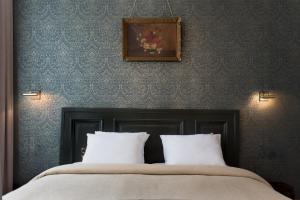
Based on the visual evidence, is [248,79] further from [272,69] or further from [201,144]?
[201,144]

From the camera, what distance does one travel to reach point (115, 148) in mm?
3420

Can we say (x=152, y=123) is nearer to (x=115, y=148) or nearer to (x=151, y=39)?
(x=115, y=148)

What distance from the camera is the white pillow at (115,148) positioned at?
3.35 m

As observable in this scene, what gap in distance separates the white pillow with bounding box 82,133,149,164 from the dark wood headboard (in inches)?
8.6

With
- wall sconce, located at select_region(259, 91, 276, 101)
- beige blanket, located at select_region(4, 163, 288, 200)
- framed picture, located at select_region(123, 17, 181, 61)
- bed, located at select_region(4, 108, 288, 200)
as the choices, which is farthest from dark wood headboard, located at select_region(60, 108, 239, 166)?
beige blanket, located at select_region(4, 163, 288, 200)

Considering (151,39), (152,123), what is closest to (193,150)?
(152,123)

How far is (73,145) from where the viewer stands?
12.4 ft

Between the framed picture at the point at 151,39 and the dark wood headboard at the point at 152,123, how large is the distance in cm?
60

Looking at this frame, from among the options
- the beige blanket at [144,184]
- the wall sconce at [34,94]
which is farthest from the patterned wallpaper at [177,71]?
the beige blanket at [144,184]

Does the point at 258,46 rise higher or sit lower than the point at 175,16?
lower

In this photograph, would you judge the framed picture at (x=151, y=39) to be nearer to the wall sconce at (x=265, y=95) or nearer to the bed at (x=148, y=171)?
the bed at (x=148, y=171)

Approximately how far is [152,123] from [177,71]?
641mm

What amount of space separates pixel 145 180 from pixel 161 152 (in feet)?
3.69

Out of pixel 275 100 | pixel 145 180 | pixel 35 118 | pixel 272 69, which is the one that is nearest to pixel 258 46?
pixel 272 69
